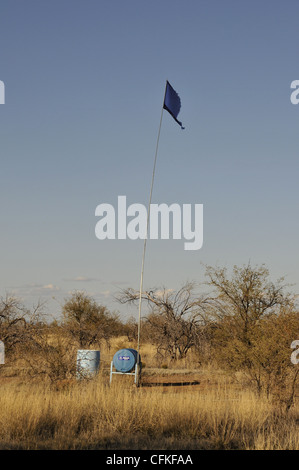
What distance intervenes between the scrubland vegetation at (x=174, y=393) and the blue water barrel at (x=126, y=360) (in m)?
0.55

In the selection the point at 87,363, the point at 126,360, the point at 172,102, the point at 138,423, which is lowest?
the point at 138,423

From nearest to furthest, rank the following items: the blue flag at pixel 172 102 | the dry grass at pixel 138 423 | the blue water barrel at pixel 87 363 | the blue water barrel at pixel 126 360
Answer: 1. the dry grass at pixel 138 423
2. the blue water barrel at pixel 87 363
3. the blue water barrel at pixel 126 360
4. the blue flag at pixel 172 102

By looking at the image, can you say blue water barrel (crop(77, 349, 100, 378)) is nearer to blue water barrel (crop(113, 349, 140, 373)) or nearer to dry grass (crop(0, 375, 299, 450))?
blue water barrel (crop(113, 349, 140, 373))

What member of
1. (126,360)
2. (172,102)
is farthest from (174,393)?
(172,102)

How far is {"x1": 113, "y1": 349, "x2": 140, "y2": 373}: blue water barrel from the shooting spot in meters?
18.1

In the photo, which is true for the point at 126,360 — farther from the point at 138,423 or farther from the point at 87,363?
the point at 138,423

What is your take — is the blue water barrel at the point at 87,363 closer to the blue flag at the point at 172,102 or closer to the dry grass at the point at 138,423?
the dry grass at the point at 138,423

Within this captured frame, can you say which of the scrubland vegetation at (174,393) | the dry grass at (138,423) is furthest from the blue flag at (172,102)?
the dry grass at (138,423)

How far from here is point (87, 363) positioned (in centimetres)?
1781

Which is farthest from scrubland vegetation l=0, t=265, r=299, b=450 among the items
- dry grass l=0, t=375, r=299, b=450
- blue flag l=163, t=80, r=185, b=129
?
blue flag l=163, t=80, r=185, b=129

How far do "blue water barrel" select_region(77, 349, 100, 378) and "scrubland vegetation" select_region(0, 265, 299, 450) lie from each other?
0.30 meters

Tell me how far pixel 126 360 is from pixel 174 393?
10.9ft

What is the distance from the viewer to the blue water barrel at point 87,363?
16.9m

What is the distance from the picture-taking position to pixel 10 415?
10.2 metres
